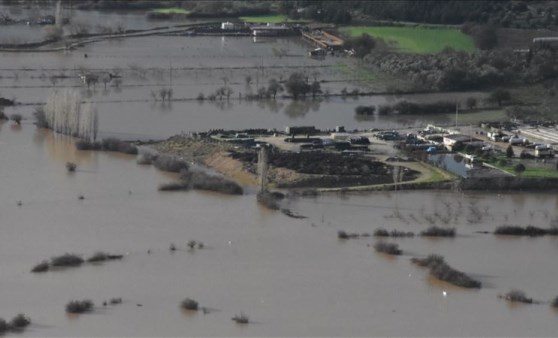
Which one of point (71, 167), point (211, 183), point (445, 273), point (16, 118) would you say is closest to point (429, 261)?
point (445, 273)

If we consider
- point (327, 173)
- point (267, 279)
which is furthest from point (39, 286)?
point (327, 173)

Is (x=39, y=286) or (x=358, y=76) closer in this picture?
(x=39, y=286)

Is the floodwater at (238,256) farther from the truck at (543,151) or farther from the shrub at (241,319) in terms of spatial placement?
the truck at (543,151)

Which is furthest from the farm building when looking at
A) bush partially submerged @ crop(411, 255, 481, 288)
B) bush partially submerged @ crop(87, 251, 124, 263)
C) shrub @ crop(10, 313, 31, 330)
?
shrub @ crop(10, 313, 31, 330)

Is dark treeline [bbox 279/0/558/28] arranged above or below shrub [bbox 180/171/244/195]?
above

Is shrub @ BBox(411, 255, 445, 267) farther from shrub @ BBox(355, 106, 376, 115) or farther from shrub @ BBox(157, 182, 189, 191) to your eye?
shrub @ BBox(355, 106, 376, 115)

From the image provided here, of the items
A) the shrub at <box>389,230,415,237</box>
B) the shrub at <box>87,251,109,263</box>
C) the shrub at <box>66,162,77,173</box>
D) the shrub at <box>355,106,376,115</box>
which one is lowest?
the shrub at <box>87,251,109,263</box>

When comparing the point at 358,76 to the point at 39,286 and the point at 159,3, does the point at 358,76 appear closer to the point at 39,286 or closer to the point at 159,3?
the point at 159,3
